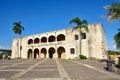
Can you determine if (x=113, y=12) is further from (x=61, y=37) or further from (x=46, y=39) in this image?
(x=46, y=39)

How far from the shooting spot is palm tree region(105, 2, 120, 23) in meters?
16.3

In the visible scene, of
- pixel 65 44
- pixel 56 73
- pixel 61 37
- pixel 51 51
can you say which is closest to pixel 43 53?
pixel 51 51

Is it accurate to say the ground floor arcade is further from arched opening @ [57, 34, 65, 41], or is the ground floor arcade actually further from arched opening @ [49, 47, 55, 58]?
arched opening @ [57, 34, 65, 41]

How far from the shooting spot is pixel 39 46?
46.9 m

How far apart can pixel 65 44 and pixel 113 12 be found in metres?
24.6

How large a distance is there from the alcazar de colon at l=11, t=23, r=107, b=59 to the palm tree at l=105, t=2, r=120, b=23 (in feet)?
59.8

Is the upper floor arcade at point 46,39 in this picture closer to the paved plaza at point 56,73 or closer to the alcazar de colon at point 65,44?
the alcazar de colon at point 65,44

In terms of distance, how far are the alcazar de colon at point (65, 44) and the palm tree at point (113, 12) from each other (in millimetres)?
18217

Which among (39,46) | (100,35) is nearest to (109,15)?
(100,35)

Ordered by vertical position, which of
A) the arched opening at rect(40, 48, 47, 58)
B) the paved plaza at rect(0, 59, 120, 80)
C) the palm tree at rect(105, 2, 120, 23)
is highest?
the palm tree at rect(105, 2, 120, 23)

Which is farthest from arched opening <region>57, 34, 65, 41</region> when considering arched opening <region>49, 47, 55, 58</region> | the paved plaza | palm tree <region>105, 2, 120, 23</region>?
the paved plaza

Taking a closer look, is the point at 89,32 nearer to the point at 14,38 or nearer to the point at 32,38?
the point at 32,38

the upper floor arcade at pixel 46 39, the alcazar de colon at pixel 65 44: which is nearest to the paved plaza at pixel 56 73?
the alcazar de colon at pixel 65 44

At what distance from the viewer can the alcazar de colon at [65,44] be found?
118ft
